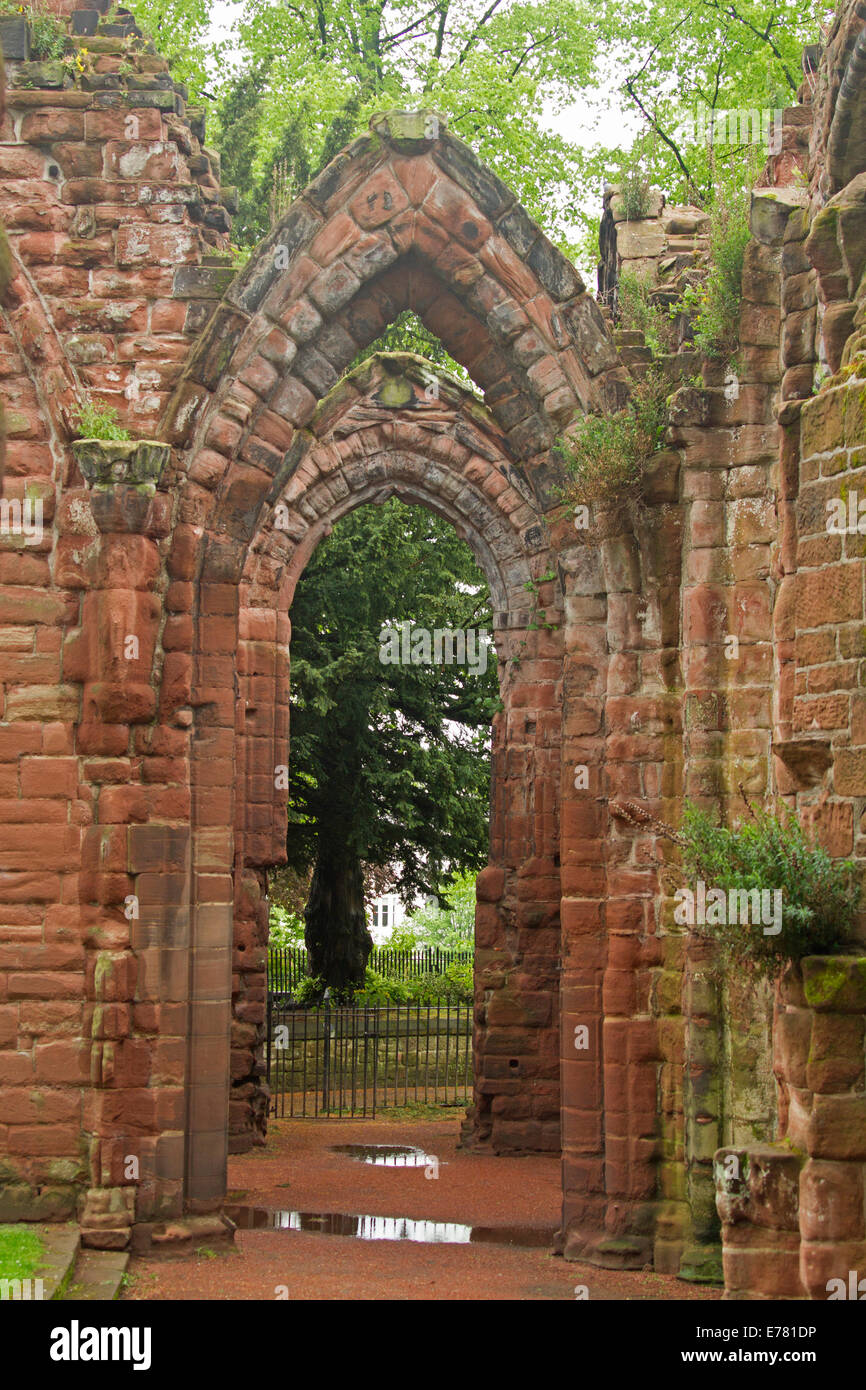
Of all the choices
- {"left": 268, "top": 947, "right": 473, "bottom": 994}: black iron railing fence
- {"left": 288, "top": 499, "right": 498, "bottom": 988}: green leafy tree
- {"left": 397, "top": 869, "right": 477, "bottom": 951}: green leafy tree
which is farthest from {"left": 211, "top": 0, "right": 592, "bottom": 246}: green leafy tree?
{"left": 397, "top": 869, "right": 477, "bottom": 951}: green leafy tree

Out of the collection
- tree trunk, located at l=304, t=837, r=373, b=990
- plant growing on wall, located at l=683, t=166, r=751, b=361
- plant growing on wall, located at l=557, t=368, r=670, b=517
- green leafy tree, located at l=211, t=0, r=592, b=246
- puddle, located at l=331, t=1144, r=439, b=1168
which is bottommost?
puddle, located at l=331, t=1144, r=439, b=1168

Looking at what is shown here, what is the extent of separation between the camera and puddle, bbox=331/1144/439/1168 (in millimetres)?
13719

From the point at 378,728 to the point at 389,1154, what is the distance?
8523 millimetres

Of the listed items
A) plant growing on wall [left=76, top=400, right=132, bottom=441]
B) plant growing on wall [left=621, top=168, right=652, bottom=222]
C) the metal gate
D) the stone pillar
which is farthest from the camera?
the metal gate

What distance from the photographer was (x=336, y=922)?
21.8 metres

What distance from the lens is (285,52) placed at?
87.3ft

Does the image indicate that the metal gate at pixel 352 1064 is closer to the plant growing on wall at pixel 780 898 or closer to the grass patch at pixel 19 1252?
the grass patch at pixel 19 1252

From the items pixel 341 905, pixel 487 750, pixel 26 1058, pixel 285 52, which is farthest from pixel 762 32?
pixel 26 1058

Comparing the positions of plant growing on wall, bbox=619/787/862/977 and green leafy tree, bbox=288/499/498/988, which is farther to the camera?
green leafy tree, bbox=288/499/498/988

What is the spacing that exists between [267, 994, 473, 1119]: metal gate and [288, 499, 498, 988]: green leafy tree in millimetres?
2060

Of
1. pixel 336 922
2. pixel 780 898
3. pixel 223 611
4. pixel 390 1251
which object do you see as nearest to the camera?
pixel 780 898

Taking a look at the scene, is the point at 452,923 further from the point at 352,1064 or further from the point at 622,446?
the point at 622,446

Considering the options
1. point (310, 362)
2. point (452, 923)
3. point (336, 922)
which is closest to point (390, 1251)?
point (310, 362)

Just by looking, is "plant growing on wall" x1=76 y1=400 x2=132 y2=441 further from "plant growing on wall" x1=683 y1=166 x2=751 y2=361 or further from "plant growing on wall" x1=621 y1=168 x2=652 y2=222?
"plant growing on wall" x1=621 y1=168 x2=652 y2=222
